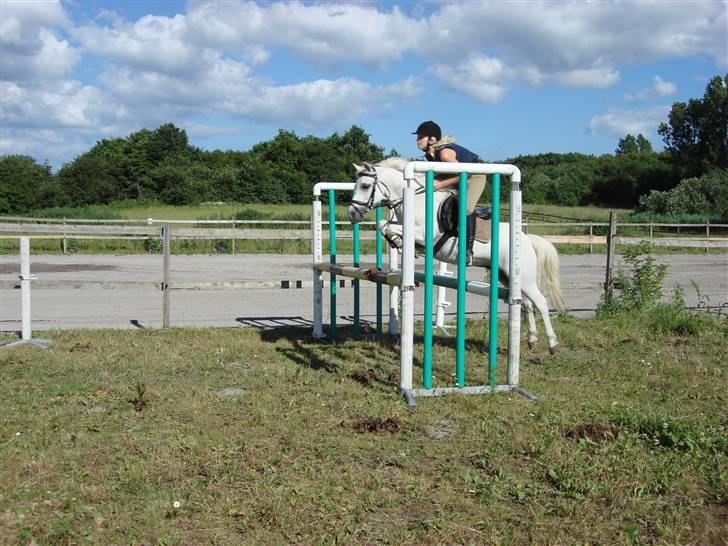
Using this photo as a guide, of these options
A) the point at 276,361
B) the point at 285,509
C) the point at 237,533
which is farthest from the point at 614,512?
the point at 276,361

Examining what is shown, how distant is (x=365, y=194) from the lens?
734cm

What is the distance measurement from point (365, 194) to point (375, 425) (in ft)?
9.43

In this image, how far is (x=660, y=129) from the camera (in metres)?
66.3

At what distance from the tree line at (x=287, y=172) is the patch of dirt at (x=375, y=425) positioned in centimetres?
4802

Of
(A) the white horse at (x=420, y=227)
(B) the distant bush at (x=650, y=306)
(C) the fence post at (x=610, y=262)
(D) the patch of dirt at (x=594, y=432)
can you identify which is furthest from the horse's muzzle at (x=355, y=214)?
(C) the fence post at (x=610, y=262)

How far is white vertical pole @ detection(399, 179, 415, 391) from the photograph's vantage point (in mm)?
5910

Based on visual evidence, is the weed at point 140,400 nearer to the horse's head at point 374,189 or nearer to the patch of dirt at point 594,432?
the horse's head at point 374,189

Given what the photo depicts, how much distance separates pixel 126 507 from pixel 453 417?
263cm

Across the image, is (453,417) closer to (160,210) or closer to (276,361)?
(276,361)

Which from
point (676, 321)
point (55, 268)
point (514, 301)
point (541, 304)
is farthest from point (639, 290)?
point (55, 268)

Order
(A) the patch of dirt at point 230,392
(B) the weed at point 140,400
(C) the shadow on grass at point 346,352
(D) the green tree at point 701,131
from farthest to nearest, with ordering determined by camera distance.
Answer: (D) the green tree at point 701,131
(C) the shadow on grass at point 346,352
(A) the patch of dirt at point 230,392
(B) the weed at point 140,400

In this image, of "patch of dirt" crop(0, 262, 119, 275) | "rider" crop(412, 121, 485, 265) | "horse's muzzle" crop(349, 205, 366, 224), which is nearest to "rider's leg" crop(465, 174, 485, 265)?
"rider" crop(412, 121, 485, 265)

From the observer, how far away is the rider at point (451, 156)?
7.12 metres

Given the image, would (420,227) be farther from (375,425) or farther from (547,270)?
(375,425)
